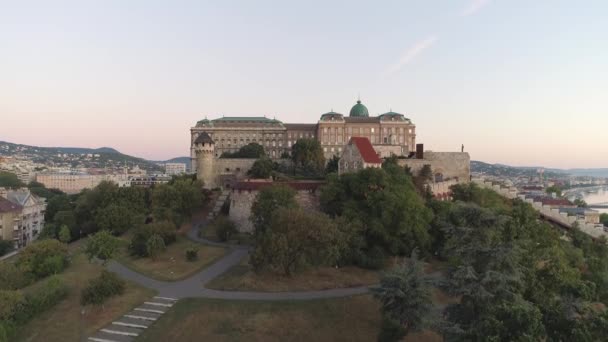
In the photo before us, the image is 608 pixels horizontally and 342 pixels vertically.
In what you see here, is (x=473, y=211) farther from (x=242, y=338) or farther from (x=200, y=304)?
(x=200, y=304)

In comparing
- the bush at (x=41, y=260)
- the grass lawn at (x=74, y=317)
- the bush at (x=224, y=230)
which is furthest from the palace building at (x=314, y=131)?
the grass lawn at (x=74, y=317)

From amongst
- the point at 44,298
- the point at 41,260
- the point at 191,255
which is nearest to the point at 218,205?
the point at 191,255

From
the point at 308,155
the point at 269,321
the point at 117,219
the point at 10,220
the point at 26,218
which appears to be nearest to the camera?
the point at 269,321

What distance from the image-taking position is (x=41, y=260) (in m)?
36.9

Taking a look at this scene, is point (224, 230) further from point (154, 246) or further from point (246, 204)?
point (154, 246)

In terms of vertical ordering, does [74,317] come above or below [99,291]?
below

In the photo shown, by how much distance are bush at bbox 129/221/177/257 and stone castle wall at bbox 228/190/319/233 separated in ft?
25.7

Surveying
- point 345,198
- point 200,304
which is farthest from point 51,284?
point 345,198

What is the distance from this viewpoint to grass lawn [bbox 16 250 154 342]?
78.0 feet

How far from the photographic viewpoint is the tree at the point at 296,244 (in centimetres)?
2748

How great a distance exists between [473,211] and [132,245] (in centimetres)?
3403

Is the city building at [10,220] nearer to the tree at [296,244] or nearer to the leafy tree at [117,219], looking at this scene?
the leafy tree at [117,219]

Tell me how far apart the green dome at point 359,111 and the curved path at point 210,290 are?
66870 millimetres

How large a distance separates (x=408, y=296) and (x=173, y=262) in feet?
79.0
